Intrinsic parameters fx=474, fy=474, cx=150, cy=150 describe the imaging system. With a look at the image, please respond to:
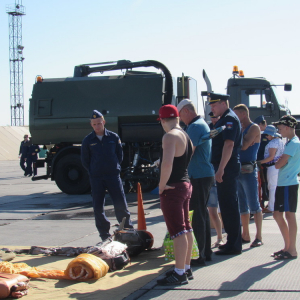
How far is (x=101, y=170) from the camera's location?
6.62m

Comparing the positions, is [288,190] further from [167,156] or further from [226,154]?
[167,156]

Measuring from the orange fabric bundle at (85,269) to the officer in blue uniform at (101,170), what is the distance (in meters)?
1.57

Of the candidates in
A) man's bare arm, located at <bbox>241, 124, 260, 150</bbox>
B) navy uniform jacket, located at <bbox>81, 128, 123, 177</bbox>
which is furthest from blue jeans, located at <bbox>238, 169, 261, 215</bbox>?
navy uniform jacket, located at <bbox>81, 128, 123, 177</bbox>

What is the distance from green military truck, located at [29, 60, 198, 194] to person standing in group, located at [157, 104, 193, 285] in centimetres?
773

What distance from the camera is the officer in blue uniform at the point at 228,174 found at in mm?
5828

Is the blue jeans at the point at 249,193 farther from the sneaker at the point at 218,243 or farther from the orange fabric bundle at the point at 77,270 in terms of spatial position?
the orange fabric bundle at the point at 77,270

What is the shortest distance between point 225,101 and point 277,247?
2.09 meters

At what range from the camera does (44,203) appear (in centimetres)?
1191

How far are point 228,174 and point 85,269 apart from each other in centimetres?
214

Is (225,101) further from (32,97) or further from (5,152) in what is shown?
(5,152)

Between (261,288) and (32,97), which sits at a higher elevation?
(32,97)

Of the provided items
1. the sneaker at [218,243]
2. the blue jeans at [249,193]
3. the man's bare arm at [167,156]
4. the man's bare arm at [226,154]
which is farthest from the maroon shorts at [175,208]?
the blue jeans at [249,193]

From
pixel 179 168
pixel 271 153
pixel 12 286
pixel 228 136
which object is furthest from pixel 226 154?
pixel 12 286

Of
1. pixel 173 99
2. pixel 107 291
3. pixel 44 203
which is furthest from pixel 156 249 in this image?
pixel 173 99
